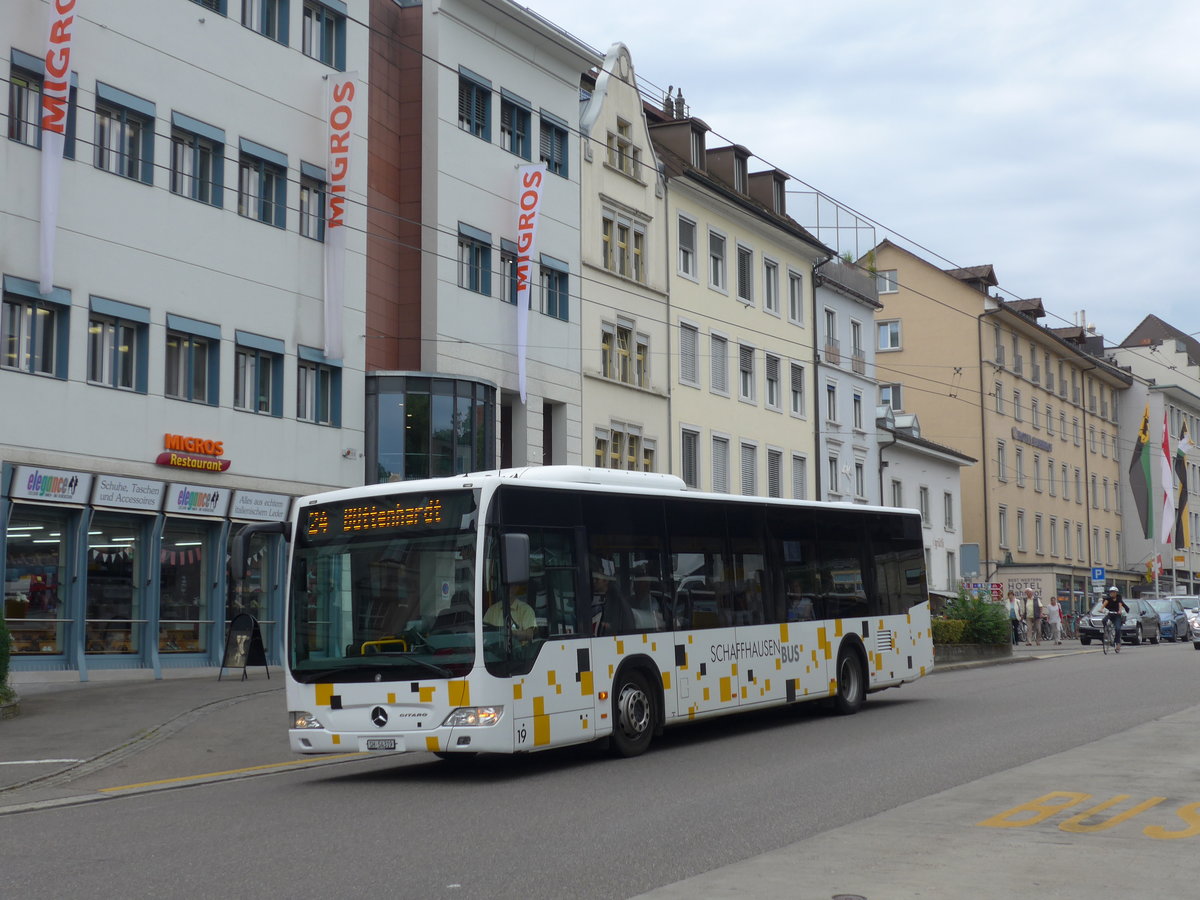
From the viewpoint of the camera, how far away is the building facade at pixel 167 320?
25.1 meters

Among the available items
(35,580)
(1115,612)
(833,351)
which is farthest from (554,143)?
(1115,612)

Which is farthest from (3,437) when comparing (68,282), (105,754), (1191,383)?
(1191,383)

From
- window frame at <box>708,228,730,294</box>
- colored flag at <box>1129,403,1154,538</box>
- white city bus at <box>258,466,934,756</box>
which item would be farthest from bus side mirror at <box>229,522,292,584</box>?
colored flag at <box>1129,403,1154,538</box>

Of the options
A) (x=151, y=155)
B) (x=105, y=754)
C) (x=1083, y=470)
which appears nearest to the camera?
(x=105, y=754)

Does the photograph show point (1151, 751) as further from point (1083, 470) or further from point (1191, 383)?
point (1191, 383)

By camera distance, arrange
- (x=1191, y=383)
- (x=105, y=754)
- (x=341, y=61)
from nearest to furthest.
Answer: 1. (x=105, y=754)
2. (x=341, y=61)
3. (x=1191, y=383)

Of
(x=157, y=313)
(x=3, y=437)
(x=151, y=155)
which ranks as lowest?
(x=3, y=437)

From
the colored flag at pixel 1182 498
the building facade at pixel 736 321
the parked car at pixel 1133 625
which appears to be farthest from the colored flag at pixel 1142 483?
the building facade at pixel 736 321

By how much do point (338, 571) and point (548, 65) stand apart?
26.0m

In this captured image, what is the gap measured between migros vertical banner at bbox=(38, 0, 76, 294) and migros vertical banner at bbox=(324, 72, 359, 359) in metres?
6.77

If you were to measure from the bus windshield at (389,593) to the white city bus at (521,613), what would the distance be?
13mm

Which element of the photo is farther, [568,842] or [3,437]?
[3,437]

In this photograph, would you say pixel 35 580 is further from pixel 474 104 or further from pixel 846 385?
→ pixel 846 385

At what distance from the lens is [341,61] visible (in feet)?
106
